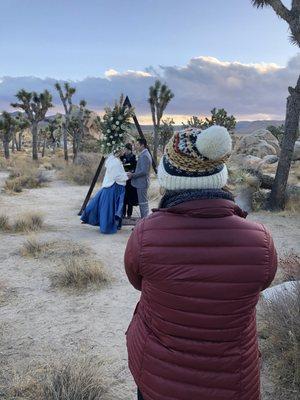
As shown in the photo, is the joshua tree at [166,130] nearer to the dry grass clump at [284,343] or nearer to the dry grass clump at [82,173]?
the dry grass clump at [82,173]

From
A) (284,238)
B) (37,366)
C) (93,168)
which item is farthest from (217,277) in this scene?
(93,168)

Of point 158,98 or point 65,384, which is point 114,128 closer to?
point 65,384

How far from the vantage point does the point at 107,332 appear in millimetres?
4234

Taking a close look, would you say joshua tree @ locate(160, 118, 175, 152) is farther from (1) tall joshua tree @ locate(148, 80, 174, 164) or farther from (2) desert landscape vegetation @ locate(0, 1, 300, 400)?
(2) desert landscape vegetation @ locate(0, 1, 300, 400)

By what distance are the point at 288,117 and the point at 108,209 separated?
15.9ft

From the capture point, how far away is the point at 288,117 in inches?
402

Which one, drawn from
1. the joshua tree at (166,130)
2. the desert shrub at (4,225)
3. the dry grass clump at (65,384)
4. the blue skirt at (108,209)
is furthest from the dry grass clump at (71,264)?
the joshua tree at (166,130)

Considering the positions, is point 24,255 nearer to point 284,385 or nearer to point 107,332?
point 107,332

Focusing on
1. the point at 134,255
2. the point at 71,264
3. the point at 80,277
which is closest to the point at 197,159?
the point at 134,255

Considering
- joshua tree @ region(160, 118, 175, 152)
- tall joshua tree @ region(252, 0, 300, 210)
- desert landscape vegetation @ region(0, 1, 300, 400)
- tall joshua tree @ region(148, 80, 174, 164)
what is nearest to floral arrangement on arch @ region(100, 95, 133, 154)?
desert landscape vegetation @ region(0, 1, 300, 400)

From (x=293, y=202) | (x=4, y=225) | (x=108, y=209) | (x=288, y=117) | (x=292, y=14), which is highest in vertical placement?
(x=292, y=14)

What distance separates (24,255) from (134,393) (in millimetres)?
3932

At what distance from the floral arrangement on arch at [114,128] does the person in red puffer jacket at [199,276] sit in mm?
6867

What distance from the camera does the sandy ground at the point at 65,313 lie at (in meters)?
3.71
